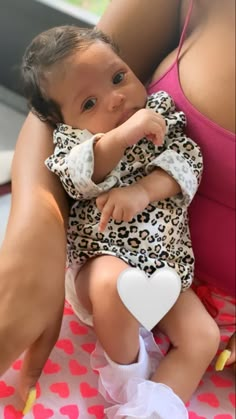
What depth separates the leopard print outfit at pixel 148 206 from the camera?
76cm

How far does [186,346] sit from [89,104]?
320 mm

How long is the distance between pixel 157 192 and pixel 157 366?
0.70ft

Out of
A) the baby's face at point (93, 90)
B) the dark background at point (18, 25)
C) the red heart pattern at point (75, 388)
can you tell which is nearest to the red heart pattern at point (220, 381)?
the red heart pattern at point (75, 388)

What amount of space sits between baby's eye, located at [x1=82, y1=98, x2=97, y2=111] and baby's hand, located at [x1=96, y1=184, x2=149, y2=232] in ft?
0.37

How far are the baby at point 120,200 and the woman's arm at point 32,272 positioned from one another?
4 cm

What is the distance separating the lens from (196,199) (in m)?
0.88

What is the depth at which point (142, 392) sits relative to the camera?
713 mm

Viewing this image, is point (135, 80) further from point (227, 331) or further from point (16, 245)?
point (227, 331)

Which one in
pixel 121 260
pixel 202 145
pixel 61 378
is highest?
pixel 202 145

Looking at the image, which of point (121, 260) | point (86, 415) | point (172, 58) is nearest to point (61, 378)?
point (86, 415)

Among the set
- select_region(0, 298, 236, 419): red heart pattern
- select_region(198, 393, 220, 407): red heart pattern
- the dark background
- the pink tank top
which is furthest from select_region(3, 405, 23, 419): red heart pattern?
the dark background

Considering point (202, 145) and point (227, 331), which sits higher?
point (202, 145)

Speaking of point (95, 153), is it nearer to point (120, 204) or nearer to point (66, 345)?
point (120, 204)

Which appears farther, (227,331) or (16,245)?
Result: (227,331)
